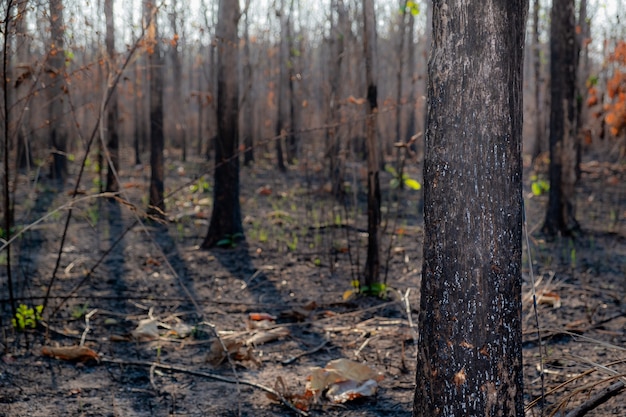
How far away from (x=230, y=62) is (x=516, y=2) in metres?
5.60

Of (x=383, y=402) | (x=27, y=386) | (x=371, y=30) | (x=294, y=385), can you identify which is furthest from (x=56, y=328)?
(x=371, y=30)

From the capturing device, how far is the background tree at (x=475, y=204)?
220 centimetres

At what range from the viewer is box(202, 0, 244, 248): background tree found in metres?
7.31

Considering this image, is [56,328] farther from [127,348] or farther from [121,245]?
[121,245]

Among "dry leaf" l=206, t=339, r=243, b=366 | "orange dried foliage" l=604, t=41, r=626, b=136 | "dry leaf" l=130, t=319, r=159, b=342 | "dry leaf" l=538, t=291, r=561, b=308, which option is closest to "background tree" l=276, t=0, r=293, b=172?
"orange dried foliage" l=604, t=41, r=626, b=136

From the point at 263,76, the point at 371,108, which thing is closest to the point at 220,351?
the point at 371,108

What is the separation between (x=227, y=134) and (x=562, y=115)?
147 inches

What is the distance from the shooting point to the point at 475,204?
2.21 m

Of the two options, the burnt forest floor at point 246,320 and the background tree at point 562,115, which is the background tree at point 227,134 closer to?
the burnt forest floor at point 246,320

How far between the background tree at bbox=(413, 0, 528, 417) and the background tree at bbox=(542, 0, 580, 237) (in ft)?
20.4

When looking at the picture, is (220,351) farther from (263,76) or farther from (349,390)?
(263,76)

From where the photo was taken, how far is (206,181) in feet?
43.7

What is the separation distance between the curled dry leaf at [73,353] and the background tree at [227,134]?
11.4ft

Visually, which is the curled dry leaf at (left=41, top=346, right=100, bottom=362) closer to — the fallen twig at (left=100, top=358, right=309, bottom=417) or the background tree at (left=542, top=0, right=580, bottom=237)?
the fallen twig at (left=100, top=358, right=309, bottom=417)
